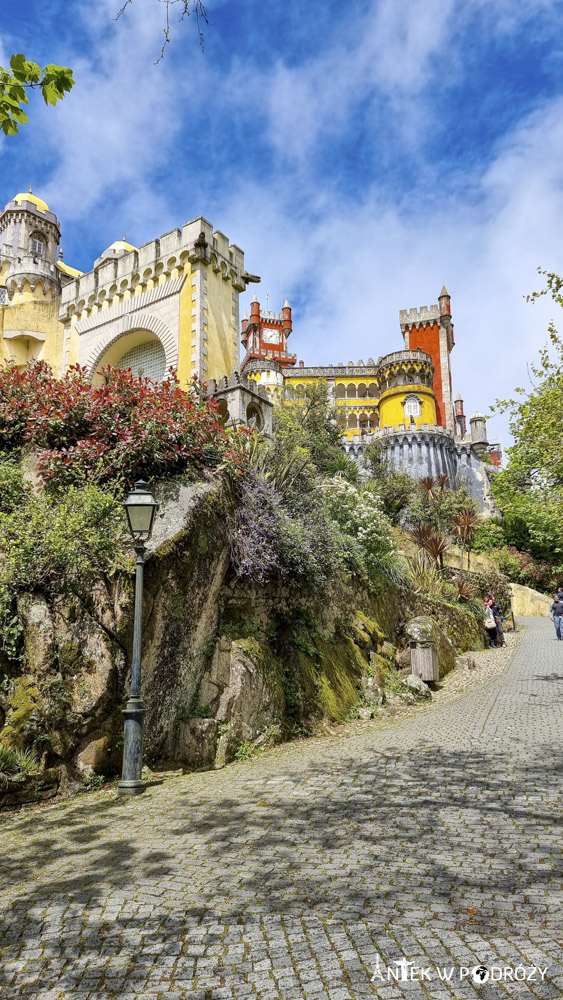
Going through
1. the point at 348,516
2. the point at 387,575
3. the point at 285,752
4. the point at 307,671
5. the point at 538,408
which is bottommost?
the point at 285,752

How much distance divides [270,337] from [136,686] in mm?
65759

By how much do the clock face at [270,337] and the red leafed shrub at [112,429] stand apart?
201ft

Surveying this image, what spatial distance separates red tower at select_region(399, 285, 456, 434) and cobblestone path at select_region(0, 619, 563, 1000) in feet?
179

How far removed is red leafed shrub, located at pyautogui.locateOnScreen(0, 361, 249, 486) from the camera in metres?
8.03

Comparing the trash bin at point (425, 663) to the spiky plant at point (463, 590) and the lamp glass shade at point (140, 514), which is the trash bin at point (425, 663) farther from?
the lamp glass shade at point (140, 514)

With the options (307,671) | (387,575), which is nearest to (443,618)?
(387,575)

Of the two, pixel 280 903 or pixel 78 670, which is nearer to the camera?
pixel 280 903

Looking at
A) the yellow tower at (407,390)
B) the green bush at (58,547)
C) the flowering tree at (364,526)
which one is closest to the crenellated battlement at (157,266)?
the flowering tree at (364,526)

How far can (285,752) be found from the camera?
7758 mm

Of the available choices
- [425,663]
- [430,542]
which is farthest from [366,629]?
[430,542]

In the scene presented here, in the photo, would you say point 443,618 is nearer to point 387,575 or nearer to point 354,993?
point 387,575

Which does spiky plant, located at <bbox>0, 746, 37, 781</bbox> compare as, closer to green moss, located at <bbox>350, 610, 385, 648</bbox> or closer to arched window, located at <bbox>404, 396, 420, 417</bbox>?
green moss, located at <bbox>350, 610, 385, 648</bbox>

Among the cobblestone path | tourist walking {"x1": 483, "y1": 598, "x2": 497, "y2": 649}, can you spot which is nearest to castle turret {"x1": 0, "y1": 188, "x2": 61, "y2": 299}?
the cobblestone path

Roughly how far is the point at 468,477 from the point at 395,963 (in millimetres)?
47905
